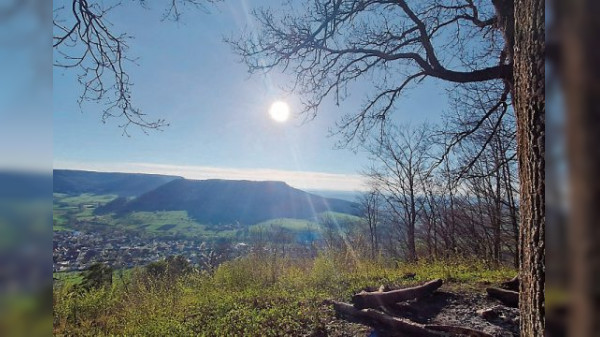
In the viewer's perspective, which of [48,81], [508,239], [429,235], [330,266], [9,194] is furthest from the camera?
[429,235]

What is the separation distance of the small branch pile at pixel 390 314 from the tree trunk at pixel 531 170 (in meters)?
2.40

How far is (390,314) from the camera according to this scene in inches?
168

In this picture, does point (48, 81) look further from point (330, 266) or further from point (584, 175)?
point (330, 266)

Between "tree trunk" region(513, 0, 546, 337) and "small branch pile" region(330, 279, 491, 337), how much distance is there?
2397 millimetres

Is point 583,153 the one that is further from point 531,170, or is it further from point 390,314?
point 390,314

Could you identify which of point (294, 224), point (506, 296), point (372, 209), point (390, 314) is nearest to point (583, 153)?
point (390, 314)

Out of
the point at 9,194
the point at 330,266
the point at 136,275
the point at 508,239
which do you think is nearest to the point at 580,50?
the point at 9,194

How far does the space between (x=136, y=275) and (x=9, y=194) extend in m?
6.39

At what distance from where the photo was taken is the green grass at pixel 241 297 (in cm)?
429

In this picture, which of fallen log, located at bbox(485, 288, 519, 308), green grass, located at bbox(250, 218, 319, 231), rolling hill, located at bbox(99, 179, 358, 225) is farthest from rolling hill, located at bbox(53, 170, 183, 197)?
fallen log, located at bbox(485, 288, 519, 308)

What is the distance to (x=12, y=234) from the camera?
29.2 inches

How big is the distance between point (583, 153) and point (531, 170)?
1.42 m

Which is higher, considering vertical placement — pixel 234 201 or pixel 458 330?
pixel 234 201

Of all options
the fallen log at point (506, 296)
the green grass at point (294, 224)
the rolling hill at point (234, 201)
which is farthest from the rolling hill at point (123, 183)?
the fallen log at point (506, 296)
